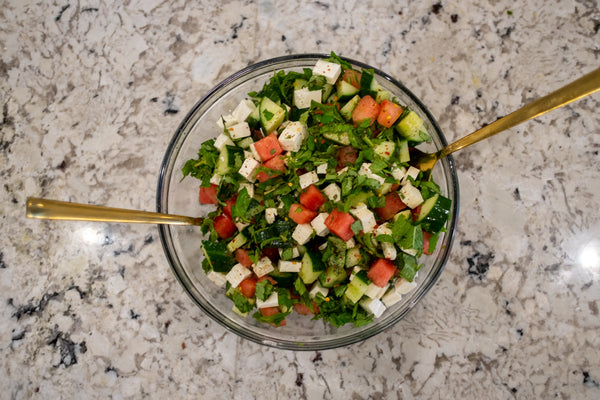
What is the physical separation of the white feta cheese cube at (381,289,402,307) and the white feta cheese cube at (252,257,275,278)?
397 mm

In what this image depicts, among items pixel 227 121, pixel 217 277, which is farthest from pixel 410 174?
pixel 217 277

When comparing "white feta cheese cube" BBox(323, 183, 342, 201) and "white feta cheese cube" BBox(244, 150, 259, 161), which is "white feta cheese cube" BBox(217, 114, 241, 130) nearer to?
"white feta cheese cube" BBox(244, 150, 259, 161)

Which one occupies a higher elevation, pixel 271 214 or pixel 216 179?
pixel 216 179

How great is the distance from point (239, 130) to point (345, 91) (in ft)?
1.22

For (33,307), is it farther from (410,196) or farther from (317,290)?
(410,196)

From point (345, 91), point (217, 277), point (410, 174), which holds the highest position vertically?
point (345, 91)

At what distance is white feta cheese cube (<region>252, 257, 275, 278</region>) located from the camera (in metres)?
1.52

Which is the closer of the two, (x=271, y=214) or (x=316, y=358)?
(x=271, y=214)

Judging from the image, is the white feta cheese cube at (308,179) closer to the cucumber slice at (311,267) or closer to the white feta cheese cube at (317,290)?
the cucumber slice at (311,267)

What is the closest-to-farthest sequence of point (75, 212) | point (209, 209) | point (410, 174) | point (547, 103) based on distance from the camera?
point (75, 212), point (547, 103), point (410, 174), point (209, 209)

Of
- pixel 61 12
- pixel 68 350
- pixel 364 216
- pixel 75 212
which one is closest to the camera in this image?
pixel 75 212

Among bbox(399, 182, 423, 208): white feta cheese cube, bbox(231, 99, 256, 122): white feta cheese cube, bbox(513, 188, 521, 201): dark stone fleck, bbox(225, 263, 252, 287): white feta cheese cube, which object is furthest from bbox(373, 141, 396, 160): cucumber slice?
bbox(513, 188, 521, 201): dark stone fleck

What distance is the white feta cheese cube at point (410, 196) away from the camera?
1462 millimetres

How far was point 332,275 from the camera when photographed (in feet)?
4.89
